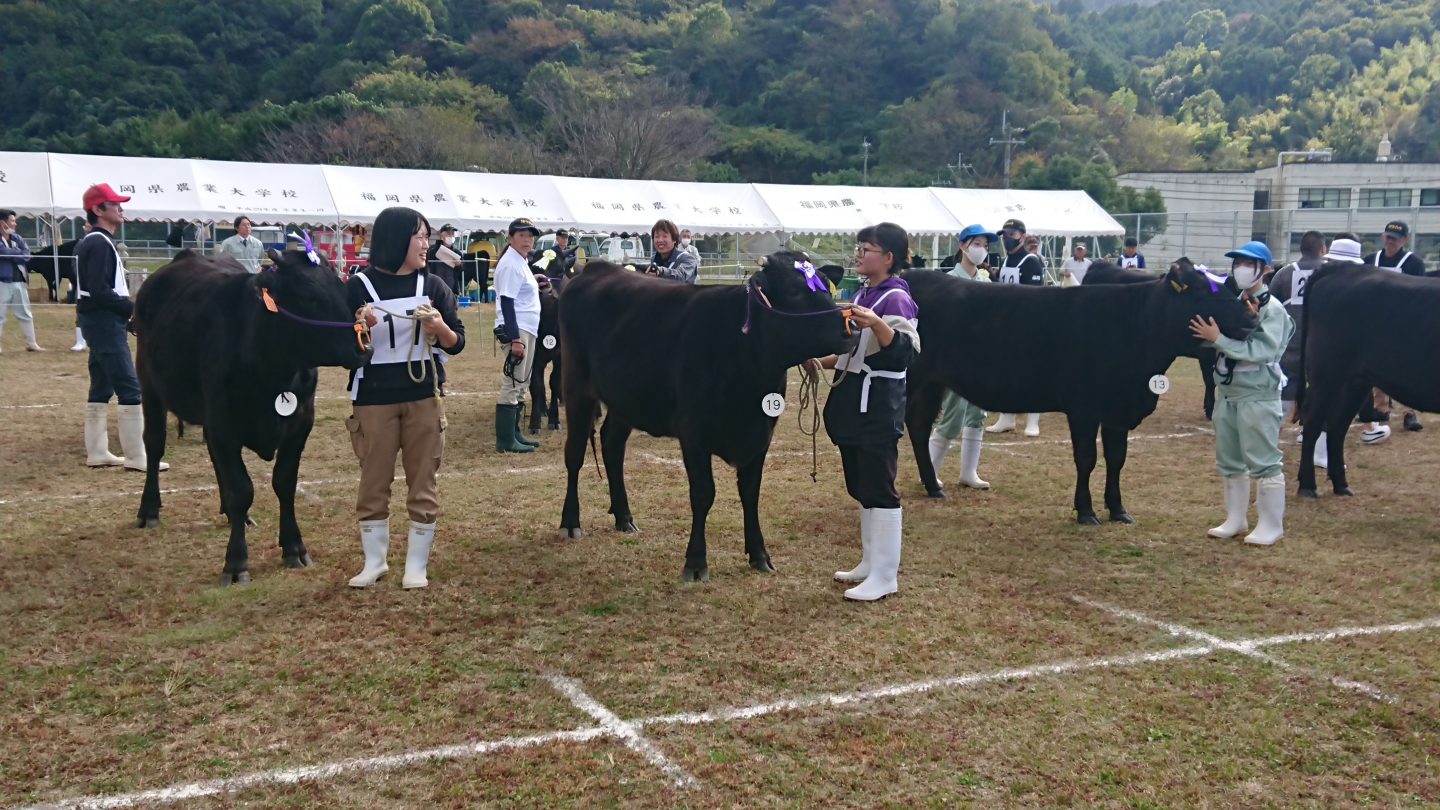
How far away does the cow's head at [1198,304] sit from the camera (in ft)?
24.0

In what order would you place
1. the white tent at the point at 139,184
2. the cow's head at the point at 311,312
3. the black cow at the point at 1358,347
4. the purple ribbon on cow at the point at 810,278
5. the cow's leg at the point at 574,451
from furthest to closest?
1. the white tent at the point at 139,184
2. the black cow at the point at 1358,347
3. the cow's leg at the point at 574,451
4. the purple ribbon on cow at the point at 810,278
5. the cow's head at the point at 311,312

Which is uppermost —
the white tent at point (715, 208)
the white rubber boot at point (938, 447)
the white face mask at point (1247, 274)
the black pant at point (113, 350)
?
the white tent at point (715, 208)

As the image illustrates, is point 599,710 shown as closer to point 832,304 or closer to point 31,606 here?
point 832,304

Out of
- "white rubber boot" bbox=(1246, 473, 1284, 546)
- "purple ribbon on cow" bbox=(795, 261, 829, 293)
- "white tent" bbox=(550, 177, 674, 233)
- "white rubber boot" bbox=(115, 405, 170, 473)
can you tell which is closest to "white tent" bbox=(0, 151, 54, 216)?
"white tent" bbox=(550, 177, 674, 233)

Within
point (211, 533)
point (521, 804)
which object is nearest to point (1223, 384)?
point (521, 804)

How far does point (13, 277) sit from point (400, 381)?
14594 mm

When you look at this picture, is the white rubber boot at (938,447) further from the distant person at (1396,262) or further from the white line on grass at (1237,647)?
the distant person at (1396,262)

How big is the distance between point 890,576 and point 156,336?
4.58 m

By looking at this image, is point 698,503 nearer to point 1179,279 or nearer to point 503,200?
point 1179,279

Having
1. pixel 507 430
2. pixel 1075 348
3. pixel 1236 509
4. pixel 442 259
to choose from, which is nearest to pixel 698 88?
pixel 507 430

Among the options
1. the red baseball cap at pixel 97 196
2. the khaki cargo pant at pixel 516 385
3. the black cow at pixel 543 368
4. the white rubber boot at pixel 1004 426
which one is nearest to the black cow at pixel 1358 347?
the white rubber boot at pixel 1004 426

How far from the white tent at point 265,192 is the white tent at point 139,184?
29 centimetres

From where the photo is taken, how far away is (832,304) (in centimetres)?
588

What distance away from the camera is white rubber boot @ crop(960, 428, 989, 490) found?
9.20 m
